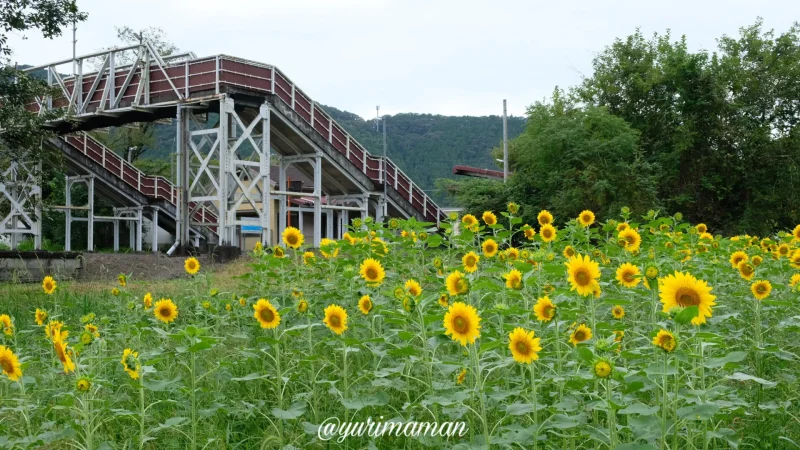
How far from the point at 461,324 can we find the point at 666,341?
65 cm

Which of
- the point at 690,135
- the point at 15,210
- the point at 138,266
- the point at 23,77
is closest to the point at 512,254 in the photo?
the point at 23,77

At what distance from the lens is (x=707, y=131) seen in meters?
26.4

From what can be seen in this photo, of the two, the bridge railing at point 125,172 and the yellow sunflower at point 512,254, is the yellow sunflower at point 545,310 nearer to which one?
the yellow sunflower at point 512,254

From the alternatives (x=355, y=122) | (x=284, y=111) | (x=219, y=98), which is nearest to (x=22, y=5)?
(x=219, y=98)

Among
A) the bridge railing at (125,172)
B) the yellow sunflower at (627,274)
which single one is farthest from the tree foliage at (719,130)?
the yellow sunflower at (627,274)

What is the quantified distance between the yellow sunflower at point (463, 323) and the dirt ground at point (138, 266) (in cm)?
1107

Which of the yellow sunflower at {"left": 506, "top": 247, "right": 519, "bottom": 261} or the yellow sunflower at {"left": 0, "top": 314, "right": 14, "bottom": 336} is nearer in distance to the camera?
the yellow sunflower at {"left": 0, "top": 314, "right": 14, "bottom": 336}

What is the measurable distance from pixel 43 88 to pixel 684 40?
78.0 feet

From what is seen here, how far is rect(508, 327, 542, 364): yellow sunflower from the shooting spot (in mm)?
2451

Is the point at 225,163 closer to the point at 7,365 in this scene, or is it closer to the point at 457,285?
the point at 7,365

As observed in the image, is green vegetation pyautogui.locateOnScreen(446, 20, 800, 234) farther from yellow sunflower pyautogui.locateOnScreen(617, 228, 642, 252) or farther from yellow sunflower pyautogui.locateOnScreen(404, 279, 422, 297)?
yellow sunflower pyautogui.locateOnScreen(404, 279, 422, 297)

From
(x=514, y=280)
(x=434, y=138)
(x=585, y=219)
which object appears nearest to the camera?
(x=514, y=280)

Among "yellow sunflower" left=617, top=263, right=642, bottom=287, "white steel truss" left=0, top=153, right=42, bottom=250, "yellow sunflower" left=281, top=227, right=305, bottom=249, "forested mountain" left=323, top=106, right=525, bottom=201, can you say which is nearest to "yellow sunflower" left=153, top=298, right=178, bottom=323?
"yellow sunflower" left=281, top=227, right=305, bottom=249

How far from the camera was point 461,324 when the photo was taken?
98.2 inches
